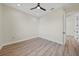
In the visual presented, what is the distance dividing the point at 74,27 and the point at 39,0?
3.06 feet

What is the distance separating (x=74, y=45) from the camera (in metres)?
2.70

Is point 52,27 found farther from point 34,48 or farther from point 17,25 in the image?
point 17,25

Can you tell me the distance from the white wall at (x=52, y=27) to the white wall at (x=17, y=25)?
16cm

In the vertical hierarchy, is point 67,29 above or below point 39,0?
below

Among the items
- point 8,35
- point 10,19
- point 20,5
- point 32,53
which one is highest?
point 20,5

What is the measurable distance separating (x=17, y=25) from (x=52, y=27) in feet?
2.54

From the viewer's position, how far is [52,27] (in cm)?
280

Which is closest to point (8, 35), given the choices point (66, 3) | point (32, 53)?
point (32, 53)

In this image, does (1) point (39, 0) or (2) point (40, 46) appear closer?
(1) point (39, 0)

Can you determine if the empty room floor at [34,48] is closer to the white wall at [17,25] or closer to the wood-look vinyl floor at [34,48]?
the wood-look vinyl floor at [34,48]

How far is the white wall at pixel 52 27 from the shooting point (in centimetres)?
277

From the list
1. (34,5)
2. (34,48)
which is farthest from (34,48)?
(34,5)

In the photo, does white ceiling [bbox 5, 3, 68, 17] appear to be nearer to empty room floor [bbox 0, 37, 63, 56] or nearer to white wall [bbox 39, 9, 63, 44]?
white wall [bbox 39, 9, 63, 44]

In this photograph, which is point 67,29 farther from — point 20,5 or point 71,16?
point 20,5
